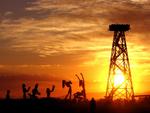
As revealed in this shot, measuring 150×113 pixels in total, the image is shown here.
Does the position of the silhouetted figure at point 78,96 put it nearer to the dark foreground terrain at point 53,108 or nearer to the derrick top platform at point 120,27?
the dark foreground terrain at point 53,108

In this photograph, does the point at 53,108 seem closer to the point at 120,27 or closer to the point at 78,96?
the point at 78,96

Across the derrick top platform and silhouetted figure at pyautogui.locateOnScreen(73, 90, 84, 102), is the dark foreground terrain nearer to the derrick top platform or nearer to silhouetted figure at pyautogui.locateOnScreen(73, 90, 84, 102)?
silhouetted figure at pyautogui.locateOnScreen(73, 90, 84, 102)

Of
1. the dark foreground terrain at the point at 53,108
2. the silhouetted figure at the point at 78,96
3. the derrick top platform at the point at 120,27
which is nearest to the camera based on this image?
the dark foreground terrain at the point at 53,108

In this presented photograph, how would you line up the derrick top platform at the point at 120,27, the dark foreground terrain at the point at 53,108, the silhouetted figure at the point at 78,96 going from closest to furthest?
the dark foreground terrain at the point at 53,108
the silhouetted figure at the point at 78,96
the derrick top platform at the point at 120,27

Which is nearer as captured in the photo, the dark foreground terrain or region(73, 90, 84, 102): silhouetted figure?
the dark foreground terrain

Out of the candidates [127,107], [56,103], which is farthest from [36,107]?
[127,107]

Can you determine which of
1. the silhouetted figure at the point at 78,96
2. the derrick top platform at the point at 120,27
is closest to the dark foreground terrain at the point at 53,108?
the silhouetted figure at the point at 78,96

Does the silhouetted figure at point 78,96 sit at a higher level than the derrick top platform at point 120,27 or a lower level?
lower

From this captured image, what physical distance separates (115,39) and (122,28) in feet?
8.47

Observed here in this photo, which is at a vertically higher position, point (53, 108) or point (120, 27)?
point (120, 27)

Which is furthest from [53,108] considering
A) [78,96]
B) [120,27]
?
[120,27]

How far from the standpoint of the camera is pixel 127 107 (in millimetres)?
65875

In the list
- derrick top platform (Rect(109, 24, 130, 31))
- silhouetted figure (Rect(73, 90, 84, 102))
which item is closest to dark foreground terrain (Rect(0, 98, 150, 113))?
silhouetted figure (Rect(73, 90, 84, 102))

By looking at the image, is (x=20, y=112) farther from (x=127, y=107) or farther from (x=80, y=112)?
(x=127, y=107)
